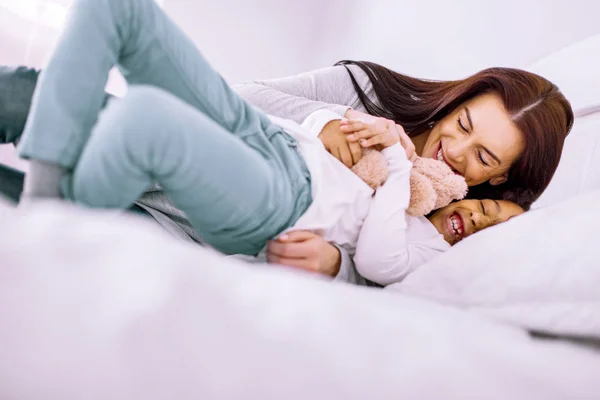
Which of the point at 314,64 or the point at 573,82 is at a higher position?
the point at 573,82

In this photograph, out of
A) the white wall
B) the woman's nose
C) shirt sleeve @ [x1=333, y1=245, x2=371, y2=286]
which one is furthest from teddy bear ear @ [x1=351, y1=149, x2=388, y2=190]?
the white wall

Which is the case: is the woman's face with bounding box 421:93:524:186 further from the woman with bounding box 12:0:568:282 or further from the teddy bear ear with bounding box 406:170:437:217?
the woman with bounding box 12:0:568:282

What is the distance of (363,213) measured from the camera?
82cm

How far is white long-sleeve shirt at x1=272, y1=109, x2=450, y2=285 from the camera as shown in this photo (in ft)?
2.50

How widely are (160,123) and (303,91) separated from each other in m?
0.80

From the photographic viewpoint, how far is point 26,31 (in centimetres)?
151

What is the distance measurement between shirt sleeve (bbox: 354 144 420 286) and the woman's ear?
0.38 metres

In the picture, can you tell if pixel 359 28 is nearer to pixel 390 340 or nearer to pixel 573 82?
pixel 573 82

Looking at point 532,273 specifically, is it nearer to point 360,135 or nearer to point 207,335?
point 360,135

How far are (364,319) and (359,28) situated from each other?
78.6 inches

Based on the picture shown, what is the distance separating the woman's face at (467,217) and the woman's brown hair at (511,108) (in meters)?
A: 0.14

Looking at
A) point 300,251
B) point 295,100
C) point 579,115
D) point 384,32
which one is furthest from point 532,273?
point 384,32

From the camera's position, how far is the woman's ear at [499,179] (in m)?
1.09

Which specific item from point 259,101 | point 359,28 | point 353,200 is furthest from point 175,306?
point 359,28
